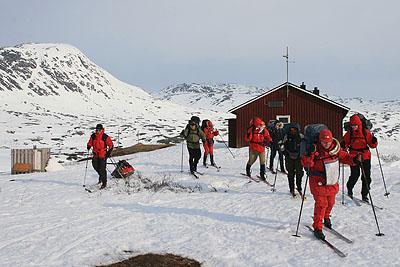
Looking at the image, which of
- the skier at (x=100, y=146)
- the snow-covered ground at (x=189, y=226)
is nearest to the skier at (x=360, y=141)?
the snow-covered ground at (x=189, y=226)

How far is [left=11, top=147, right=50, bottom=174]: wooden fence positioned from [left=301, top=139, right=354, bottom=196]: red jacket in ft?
49.6

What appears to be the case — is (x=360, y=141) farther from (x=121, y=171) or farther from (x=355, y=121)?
(x=121, y=171)

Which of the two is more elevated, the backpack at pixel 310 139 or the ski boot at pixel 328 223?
the backpack at pixel 310 139

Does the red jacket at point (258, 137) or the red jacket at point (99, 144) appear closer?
the red jacket at point (258, 137)

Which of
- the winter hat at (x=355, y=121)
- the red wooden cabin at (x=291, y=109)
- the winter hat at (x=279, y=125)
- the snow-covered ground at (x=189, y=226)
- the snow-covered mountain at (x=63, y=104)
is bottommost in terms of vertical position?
the snow-covered ground at (x=189, y=226)

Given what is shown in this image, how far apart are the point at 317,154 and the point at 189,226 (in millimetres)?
3023

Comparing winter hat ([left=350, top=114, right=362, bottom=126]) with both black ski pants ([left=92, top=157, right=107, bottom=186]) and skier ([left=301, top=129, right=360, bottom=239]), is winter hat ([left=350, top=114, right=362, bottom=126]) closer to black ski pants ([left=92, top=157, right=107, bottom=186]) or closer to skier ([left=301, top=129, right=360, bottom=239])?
skier ([left=301, top=129, right=360, bottom=239])

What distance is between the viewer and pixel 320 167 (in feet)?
21.8

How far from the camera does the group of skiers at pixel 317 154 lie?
6562mm

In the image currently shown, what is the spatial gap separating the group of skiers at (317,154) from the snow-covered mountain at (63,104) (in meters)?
33.2

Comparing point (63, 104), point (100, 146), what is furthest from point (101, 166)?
point (63, 104)

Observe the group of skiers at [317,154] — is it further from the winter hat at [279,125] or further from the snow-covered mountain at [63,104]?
the snow-covered mountain at [63,104]

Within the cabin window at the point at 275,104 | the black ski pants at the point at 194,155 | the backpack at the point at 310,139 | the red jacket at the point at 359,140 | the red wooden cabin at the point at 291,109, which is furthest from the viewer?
the cabin window at the point at 275,104

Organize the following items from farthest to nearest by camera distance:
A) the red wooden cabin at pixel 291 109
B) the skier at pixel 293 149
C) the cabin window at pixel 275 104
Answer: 1. the cabin window at pixel 275 104
2. the red wooden cabin at pixel 291 109
3. the skier at pixel 293 149
